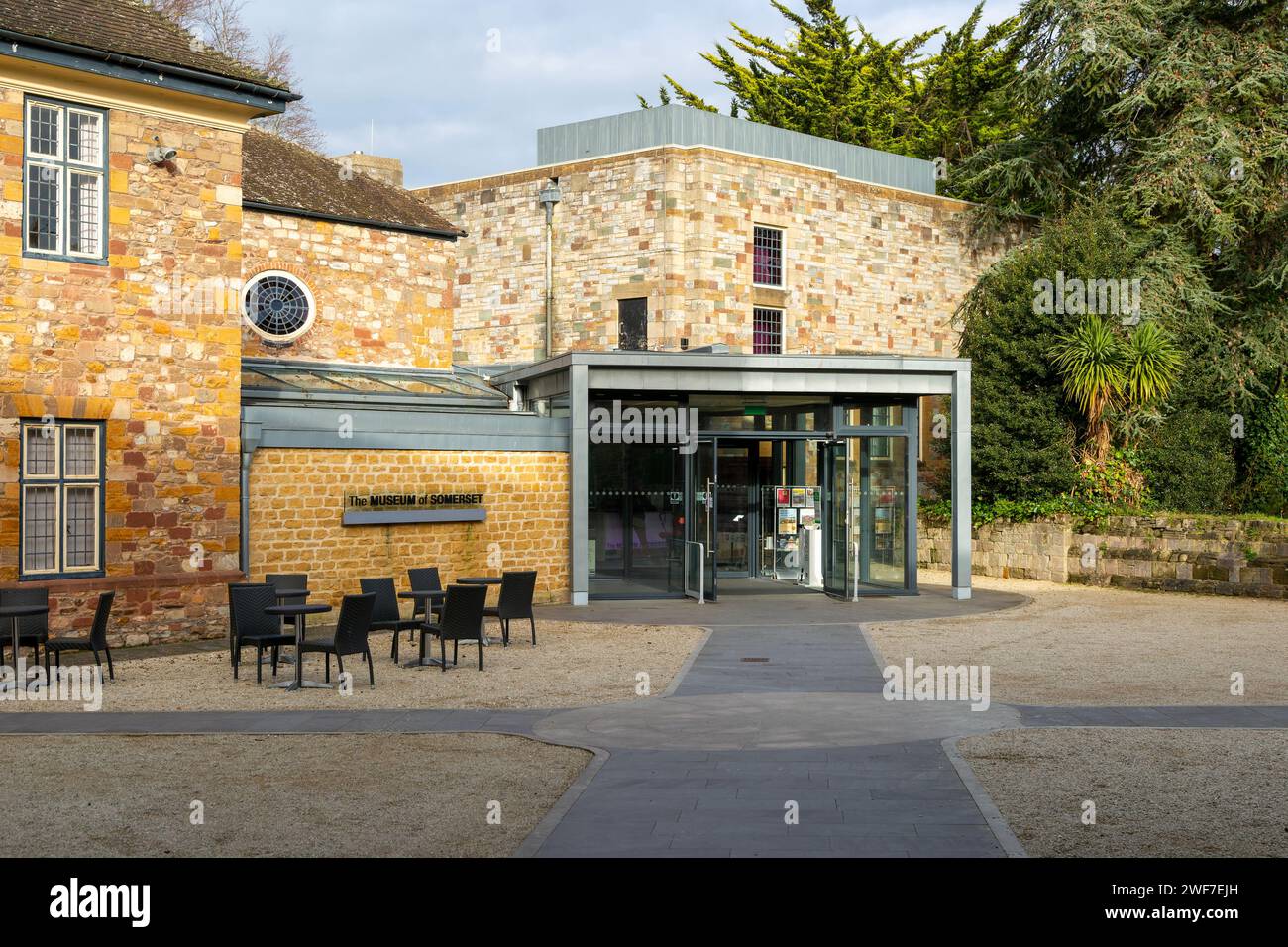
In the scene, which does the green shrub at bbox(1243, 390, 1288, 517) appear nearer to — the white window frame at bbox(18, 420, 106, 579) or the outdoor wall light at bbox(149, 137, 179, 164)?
the outdoor wall light at bbox(149, 137, 179, 164)

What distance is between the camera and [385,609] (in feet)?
47.6

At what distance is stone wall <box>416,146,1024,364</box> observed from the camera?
31.7 m

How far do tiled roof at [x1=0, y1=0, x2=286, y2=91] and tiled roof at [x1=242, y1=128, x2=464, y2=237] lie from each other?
7598 millimetres

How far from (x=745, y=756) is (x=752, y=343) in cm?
2418

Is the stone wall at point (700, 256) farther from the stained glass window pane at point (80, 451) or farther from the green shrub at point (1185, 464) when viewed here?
the stained glass window pane at point (80, 451)

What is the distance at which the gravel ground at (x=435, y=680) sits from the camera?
11.4 m

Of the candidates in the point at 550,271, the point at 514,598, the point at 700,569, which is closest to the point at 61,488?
the point at 514,598

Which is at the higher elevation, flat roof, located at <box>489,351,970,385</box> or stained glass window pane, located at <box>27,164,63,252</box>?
stained glass window pane, located at <box>27,164,63,252</box>

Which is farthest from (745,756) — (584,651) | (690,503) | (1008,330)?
(1008,330)

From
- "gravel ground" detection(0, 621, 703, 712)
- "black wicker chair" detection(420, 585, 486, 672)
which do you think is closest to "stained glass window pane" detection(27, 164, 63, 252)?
"gravel ground" detection(0, 621, 703, 712)

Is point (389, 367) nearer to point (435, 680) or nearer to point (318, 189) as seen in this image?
point (318, 189)

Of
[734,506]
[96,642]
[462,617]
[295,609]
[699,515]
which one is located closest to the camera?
[295,609]

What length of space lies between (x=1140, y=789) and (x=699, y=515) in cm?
1269

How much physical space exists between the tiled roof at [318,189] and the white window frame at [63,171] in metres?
8.78
